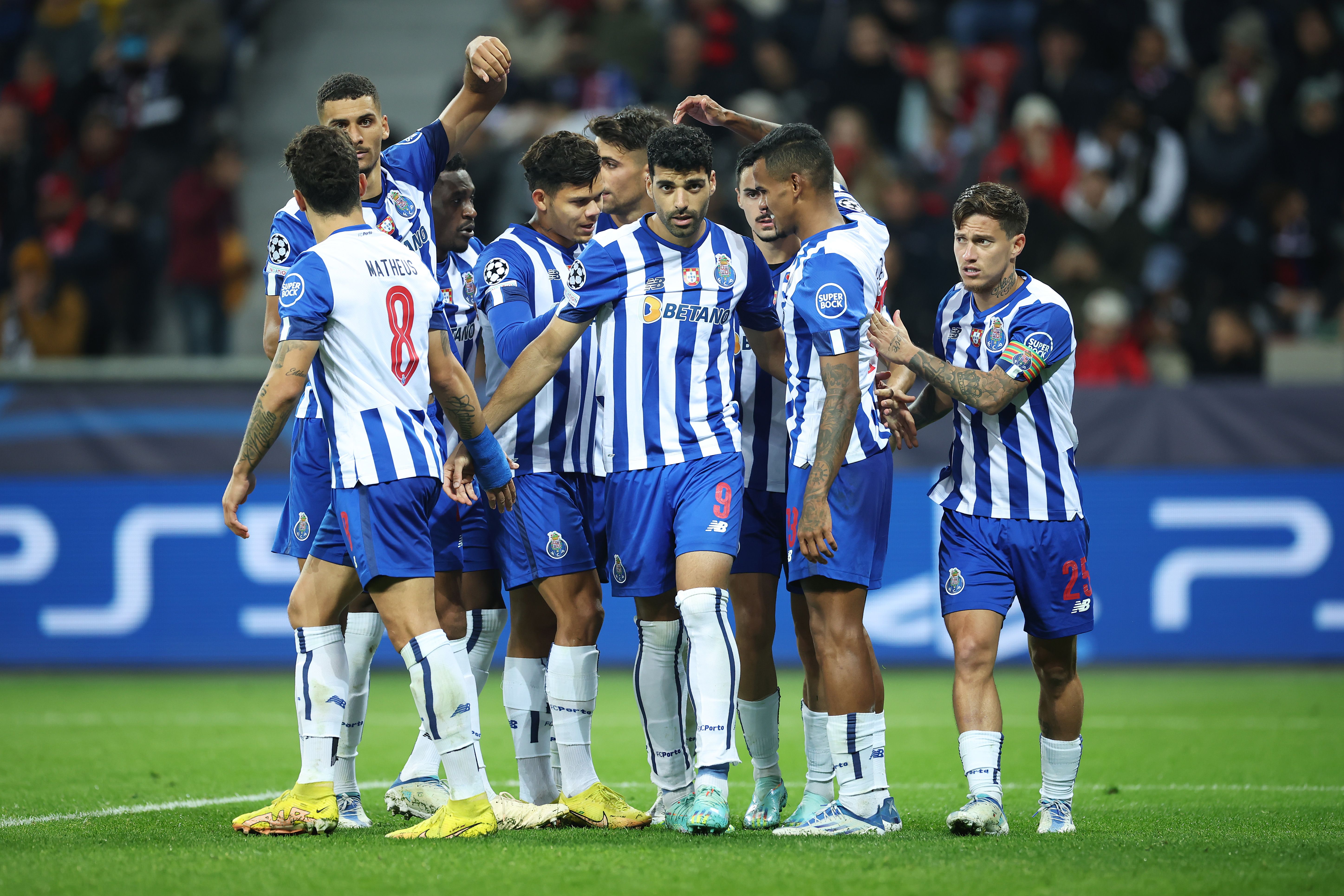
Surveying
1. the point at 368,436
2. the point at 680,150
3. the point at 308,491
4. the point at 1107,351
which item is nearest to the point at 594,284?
the point at 680,150

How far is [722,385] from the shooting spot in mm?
5516

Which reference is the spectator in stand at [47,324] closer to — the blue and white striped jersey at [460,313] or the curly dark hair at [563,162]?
the blue and white striped jersey at [460,313]

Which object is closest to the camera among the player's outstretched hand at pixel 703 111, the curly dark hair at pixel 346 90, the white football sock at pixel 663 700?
the white football sock at pixel 663 700

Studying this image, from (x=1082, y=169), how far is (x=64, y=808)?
11013mm

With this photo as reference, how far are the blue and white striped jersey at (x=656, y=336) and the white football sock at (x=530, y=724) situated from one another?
94cm

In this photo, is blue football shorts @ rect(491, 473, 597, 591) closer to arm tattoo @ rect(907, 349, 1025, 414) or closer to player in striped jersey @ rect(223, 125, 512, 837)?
player in striped jersey @ rect(223, 125, 512, 837)

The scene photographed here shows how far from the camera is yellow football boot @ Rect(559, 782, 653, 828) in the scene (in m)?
5.42

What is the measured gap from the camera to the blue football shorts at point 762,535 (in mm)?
5859

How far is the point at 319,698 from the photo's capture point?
525 centimetres

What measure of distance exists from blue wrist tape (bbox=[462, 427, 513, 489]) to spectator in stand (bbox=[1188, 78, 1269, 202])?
34.0ft

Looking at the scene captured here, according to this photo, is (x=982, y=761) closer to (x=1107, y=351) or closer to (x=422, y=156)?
(x=422, y=156)

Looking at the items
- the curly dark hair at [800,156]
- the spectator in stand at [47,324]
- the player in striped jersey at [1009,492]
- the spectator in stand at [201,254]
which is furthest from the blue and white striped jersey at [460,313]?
the spectator in stand at [47,324]

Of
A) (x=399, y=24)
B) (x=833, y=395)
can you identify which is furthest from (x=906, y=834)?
(x=399, y=24)

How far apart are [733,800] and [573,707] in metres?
1.15
